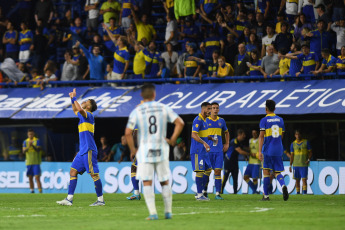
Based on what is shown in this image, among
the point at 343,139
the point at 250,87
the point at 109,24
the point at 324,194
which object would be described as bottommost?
the point at 324,194

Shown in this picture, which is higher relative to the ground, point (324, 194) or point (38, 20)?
point (38, 20)

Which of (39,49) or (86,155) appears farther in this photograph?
(39,49)

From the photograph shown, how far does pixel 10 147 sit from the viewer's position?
29516 mm

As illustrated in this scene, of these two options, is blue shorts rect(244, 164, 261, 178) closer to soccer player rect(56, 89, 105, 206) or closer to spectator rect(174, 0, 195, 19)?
spectator rect(174, 0, 195, 19)

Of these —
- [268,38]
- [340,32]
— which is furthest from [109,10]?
[340,32]

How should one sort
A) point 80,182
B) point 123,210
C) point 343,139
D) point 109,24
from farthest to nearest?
point 109,24 < point 80,182 < point 343,139 < point 123,210

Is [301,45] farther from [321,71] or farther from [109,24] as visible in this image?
[109,24]

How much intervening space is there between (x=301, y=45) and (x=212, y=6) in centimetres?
500

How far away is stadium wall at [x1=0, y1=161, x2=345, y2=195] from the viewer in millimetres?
22562

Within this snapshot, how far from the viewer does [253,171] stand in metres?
23.8

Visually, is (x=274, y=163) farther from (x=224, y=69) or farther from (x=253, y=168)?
(x=224, y=69)

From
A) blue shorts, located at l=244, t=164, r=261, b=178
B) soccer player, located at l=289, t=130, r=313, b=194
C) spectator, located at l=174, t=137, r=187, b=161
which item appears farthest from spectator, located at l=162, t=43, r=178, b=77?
soccer player, located at l=289, t=130, r=313, b=194

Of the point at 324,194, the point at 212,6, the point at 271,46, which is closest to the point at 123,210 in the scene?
the point at 324,194

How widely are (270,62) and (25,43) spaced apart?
10.9 m
